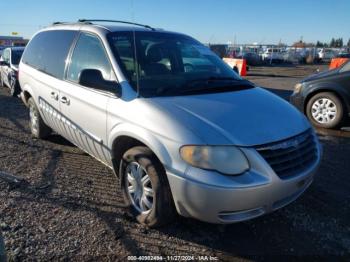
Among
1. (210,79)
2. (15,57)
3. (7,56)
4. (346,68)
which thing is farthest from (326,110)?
(7,56)

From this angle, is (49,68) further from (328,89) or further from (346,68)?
(346,68)

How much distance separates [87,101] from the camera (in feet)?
12.8

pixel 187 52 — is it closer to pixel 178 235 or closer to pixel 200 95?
pixel 200 95

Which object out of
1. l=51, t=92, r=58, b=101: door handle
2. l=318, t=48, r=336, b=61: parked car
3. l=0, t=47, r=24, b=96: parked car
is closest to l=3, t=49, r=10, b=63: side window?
l=0, t=47, r=24, b=96: parked car

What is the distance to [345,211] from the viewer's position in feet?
12.5

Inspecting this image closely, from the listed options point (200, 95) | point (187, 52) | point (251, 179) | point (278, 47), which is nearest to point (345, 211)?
point (251, 179)

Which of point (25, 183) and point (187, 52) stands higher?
point (187, 52)

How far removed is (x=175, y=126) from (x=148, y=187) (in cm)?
72

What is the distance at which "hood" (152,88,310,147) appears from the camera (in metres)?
2.86

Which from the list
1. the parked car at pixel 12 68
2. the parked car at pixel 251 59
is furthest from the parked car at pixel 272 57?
the parked car at pixel 12 68

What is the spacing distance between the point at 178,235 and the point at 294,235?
3.64ft

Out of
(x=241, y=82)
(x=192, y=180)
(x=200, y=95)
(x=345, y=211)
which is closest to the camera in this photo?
(x=192, y=180)

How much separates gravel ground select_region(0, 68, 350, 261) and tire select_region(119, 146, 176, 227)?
0.16 meters

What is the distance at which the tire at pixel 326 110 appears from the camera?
23.7ft
